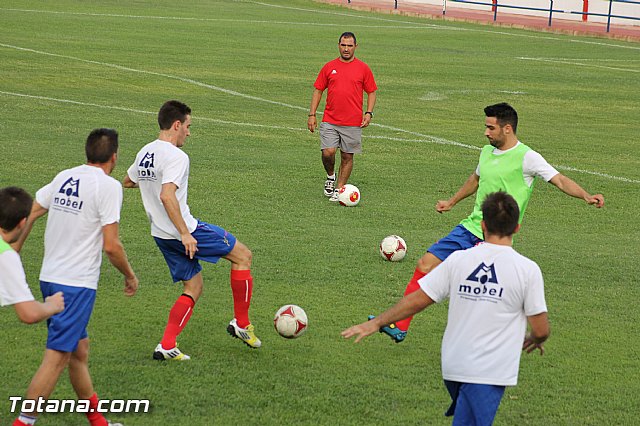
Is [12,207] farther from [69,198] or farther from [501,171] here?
[501,171]

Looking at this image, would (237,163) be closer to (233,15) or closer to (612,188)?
(612,188)

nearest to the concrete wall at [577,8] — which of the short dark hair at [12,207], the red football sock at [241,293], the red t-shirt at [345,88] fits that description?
the red t-shirt at [345,88]

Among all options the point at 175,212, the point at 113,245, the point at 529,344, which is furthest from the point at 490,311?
the point at 175,212

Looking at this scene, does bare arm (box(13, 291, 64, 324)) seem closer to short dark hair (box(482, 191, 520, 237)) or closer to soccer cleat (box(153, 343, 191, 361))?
soccer cleat (box(153, 343, 191, 361))

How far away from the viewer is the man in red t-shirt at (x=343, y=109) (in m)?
15.4

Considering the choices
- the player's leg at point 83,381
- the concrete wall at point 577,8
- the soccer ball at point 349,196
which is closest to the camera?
the player's leg at point 83,381

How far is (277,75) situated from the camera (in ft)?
91.9

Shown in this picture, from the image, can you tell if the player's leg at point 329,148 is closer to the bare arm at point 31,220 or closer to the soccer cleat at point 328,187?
the soccer cleat at point 328,187

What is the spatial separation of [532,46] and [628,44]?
19.2ft

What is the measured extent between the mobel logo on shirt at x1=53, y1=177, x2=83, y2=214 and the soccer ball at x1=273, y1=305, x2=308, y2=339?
2.68 m

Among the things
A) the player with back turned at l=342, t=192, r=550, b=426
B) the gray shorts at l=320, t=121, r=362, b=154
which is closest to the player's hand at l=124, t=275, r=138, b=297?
the player with back turned at l=342, t=192, r=550, b=426

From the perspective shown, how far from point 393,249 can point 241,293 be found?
3365 mm

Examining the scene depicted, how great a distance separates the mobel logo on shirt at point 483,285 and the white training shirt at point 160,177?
3.15m

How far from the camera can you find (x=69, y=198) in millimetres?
6914
